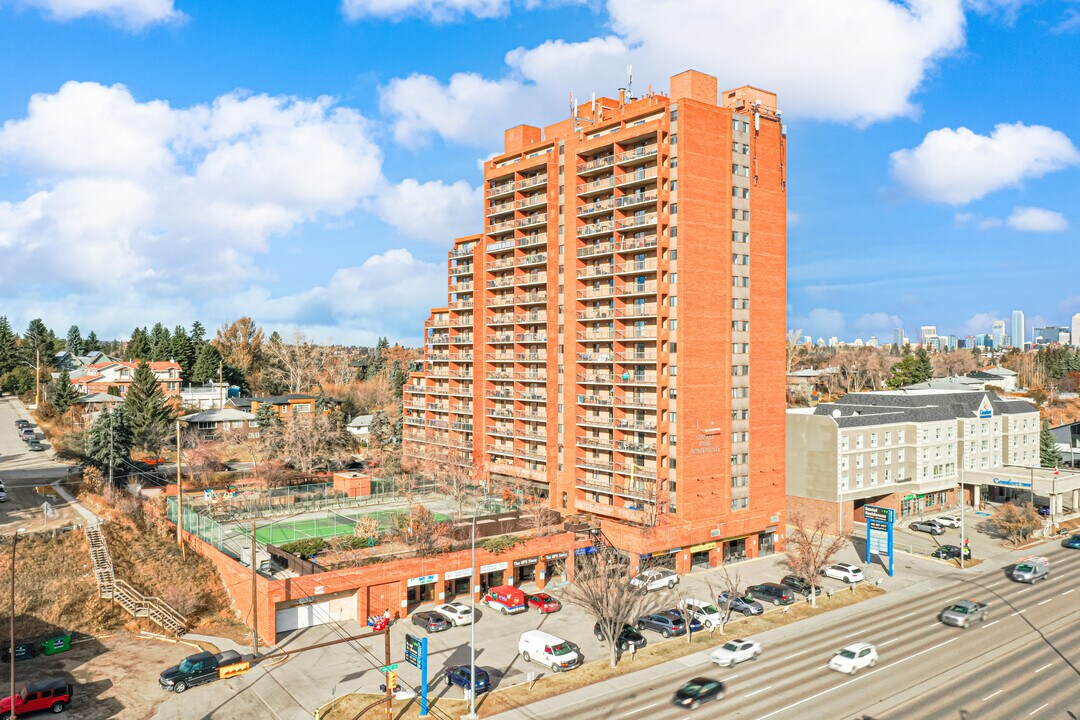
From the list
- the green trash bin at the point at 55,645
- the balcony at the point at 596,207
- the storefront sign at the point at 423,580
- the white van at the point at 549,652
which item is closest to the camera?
the white van at the point at 549,652

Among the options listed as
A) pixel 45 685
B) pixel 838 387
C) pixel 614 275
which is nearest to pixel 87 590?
pixel 45 685

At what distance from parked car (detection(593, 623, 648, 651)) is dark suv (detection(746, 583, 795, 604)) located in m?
12.6

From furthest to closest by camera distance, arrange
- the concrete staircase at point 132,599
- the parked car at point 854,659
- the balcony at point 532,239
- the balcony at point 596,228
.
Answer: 1. the balcony at point 532,239
2. the balcony at point 596,228
3. the concrete staircase at point 132,599
4. the parked car at point 854,659

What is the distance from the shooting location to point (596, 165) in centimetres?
7138

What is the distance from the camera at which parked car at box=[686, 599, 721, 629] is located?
48.2 meters

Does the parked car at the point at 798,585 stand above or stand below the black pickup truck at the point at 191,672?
below

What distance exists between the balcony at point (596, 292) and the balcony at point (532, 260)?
772 centimetres

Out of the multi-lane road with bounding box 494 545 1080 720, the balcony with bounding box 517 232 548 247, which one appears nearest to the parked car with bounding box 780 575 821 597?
the multi-lane road with bounding box 494 545 1080 720

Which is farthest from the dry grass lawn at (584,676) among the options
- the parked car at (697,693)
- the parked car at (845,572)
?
the parked car at (845,572)

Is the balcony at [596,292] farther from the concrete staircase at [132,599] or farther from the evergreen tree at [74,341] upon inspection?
the evergreen tree at [74,341]

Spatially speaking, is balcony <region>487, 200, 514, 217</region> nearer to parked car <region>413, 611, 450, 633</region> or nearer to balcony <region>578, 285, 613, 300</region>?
balcony <region>578, 285, 613, 300</region>

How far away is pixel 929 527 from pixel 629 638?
4780cm

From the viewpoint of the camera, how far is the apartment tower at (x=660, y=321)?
210ft

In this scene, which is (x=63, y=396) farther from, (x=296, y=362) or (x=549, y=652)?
(x=549, y=652)
